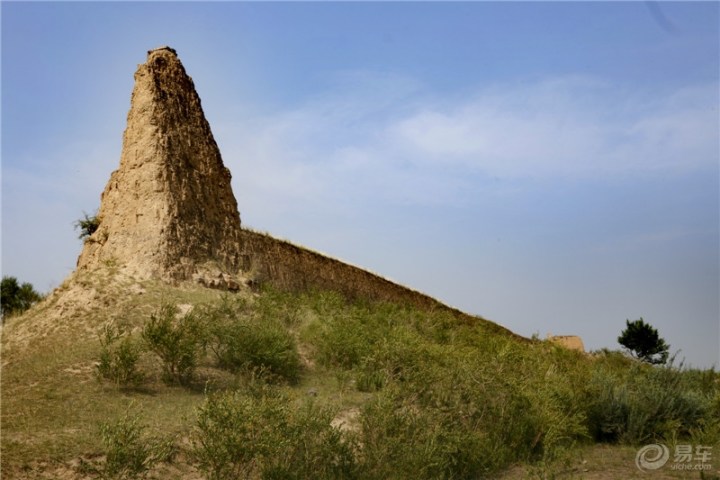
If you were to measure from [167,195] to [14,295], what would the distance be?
46.8ft

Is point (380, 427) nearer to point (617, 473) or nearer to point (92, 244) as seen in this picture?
point (617, 473)

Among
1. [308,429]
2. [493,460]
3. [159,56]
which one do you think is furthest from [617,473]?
[159,56]

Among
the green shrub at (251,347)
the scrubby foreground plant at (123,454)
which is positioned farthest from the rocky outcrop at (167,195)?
the scrubby foreground plant at (123,454)

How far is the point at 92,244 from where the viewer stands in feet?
46.8

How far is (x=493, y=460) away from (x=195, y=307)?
6.28m

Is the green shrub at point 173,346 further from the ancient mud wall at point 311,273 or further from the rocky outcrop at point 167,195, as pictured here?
the ancient mud wall at point 311,273

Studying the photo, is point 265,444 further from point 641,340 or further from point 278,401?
point 641,340

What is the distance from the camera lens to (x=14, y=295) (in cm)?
2397

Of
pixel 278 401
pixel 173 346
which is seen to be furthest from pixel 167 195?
pixel 278 401

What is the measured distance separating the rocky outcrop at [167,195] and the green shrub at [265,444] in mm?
6573

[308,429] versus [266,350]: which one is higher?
[266,350]

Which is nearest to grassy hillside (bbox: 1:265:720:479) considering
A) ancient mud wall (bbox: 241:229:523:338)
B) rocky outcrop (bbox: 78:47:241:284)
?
rocky outcrop (bbox: 78:47:241:284)

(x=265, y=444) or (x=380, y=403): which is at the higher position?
(x=380, y=403)

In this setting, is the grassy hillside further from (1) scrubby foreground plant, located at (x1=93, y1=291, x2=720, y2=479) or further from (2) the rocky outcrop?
(2) the rocky outcrop
